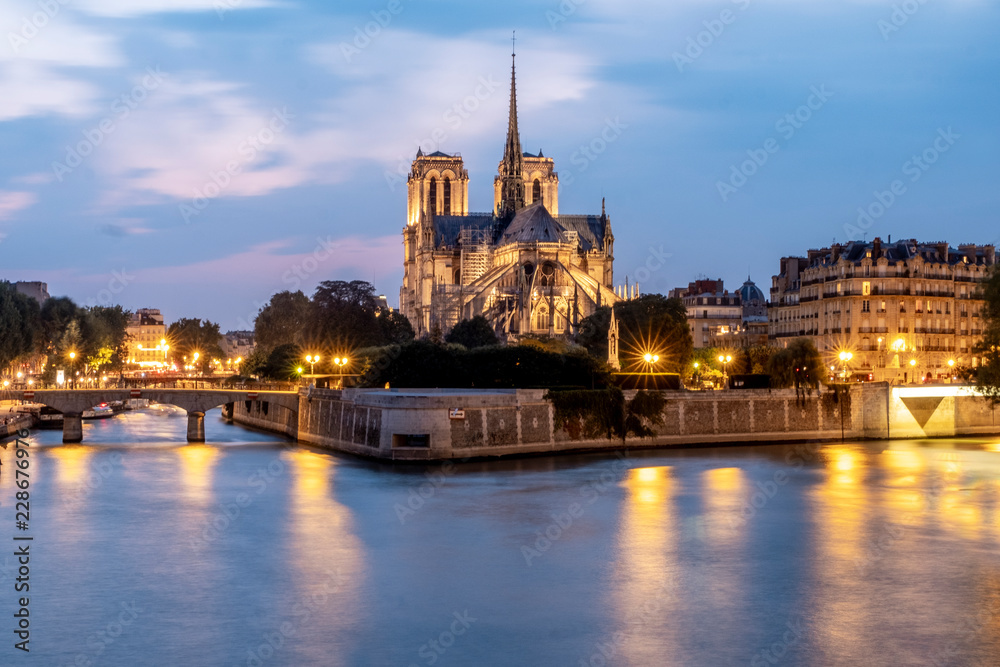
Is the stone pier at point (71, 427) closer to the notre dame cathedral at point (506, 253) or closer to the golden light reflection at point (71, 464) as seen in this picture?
the golden light reflection at point (71, 464)

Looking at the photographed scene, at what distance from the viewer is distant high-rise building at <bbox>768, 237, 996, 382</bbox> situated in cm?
7450

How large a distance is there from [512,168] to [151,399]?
64.7 m

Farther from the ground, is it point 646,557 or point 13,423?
point 13,423

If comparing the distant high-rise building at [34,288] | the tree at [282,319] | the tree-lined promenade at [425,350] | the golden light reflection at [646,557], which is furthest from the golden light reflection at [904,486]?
the distant high-rise building at [34,288]

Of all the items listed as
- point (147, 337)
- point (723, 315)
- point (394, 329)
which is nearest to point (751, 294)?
point (723, 315)

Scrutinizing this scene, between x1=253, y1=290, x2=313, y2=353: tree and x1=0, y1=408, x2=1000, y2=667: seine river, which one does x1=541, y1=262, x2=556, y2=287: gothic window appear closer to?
x1=253, y1=290, x2=313, y2=353: tree

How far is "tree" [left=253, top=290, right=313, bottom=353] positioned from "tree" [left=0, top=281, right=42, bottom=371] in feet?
114

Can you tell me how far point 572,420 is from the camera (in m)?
49.5

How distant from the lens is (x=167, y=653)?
2141 centimetres

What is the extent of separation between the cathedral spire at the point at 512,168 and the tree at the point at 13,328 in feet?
170

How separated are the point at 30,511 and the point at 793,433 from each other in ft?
109

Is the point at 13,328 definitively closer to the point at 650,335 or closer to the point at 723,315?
the point at 650,335

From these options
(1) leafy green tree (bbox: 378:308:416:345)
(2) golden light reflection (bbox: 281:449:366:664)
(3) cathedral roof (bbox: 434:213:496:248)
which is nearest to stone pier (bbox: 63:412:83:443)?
(2) golden light reflection (bbox: 281:449:366:664)

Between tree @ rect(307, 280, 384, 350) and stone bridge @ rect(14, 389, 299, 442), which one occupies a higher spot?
tree @ rect(307, 280, 384, 350)
